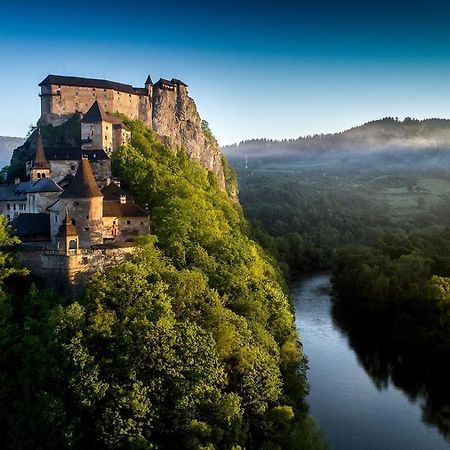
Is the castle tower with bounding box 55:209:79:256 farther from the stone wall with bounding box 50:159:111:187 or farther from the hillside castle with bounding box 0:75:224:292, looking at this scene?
the stone wall with bounding box 50:159:111:187

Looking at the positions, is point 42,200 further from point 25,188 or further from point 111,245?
point 111,245

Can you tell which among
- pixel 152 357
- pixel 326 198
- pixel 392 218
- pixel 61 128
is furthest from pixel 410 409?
pixel 326 198

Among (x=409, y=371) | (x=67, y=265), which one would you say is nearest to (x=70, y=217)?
A: (x=67, y=265)

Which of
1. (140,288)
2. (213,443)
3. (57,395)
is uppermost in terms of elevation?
(140,288)

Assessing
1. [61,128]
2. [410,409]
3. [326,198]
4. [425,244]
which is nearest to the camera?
[410,409]

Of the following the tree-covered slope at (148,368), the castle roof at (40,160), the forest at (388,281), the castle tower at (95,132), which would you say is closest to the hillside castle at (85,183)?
the castle roof at (40,160)

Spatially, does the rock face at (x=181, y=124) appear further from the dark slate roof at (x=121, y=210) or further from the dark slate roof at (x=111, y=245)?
the dark slate roof at (x=111, y=245)

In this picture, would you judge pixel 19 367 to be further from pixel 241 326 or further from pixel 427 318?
pixel 427 318
